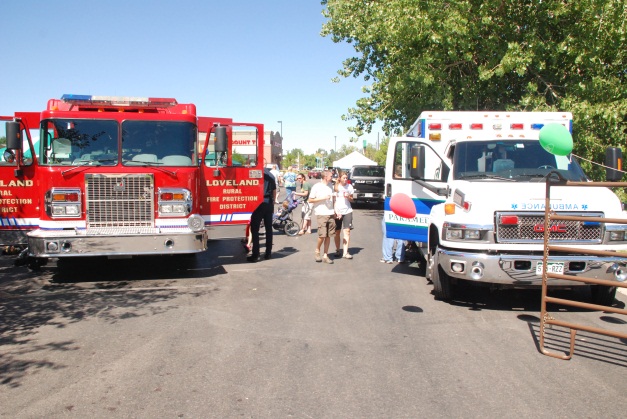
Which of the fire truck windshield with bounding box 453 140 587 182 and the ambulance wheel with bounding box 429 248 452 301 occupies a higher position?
the fire truck windshield with bounding box 453 140 587 182

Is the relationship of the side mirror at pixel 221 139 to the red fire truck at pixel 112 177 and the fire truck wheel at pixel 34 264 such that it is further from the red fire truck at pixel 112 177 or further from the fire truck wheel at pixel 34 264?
the fire truck wheel at pixel 34 264

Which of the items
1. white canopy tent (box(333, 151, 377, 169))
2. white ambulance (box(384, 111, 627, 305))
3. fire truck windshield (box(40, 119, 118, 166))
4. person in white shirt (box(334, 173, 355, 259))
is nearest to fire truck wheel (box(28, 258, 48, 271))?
fire truck windshield (box(40, 119, 118, 166))

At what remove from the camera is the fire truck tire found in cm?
694

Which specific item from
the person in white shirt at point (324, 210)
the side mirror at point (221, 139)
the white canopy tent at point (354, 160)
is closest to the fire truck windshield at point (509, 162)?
the person in white shirt at point (324, 210)

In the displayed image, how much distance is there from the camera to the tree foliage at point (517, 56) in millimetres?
14328

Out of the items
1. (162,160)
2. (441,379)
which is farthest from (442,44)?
(441,379)

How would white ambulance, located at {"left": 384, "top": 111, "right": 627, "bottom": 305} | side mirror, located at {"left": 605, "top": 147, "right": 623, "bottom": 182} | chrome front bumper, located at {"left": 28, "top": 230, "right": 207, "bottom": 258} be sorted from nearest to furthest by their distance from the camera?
white ambulance, located at {"left": 384, "top": 111, "right": 627, "bottom": 305} → side mirror, located at {"left": 605, "top": 147, "right": 623, "bottom": 182} → chrome front bumper, located at {"left": 28, "top": 230, "right": 207, "bottom": 258}

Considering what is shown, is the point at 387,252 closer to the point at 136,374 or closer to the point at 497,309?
the point at 497,309

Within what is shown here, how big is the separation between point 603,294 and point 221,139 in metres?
6.32

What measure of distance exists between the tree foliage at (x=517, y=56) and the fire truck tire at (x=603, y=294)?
28.3 feet

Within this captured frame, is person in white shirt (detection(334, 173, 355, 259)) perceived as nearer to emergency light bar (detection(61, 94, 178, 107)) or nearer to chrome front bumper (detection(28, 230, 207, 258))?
chrome front bumper (detection(28, 230, 207, 258))

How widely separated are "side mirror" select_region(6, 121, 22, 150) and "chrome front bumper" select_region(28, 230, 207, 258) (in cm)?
146

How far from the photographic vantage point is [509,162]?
7.73 m

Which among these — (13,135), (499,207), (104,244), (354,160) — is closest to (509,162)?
(499,207)
